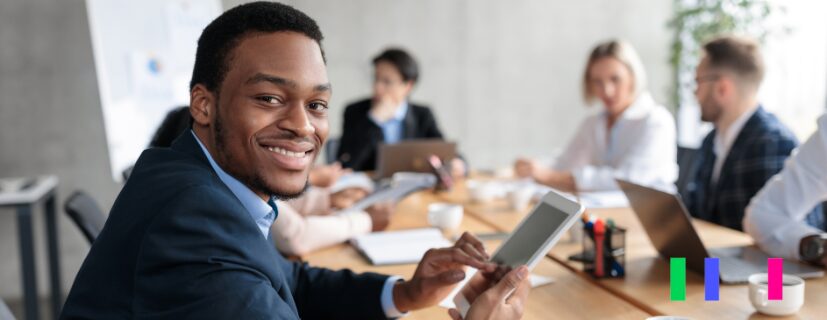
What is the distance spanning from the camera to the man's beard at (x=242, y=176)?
1.15 m

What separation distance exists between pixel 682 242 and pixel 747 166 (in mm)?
1127

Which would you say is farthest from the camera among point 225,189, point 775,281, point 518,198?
point 518,198

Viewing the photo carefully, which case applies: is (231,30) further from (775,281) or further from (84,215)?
(84,215)

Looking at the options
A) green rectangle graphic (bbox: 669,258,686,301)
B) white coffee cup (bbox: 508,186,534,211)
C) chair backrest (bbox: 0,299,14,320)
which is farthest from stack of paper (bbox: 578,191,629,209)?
chair backrest (bbox: 0,299,14,320)

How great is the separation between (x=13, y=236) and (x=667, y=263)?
371 cm

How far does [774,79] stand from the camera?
4762 mm

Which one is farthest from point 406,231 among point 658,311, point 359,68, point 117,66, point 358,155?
point 359,68

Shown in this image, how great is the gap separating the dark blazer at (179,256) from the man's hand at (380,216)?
48.1 inches

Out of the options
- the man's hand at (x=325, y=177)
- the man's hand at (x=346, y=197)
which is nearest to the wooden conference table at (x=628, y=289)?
the man's hand at (x=346, y=197)

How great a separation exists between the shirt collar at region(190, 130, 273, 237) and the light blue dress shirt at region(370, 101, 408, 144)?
9.63ft

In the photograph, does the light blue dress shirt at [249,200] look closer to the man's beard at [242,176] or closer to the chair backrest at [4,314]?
the man's beard at [242,176]

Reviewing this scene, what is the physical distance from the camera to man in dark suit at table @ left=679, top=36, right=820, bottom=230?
275cm

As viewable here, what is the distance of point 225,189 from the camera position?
1.10m

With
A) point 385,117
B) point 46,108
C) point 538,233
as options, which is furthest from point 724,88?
point 46,108
